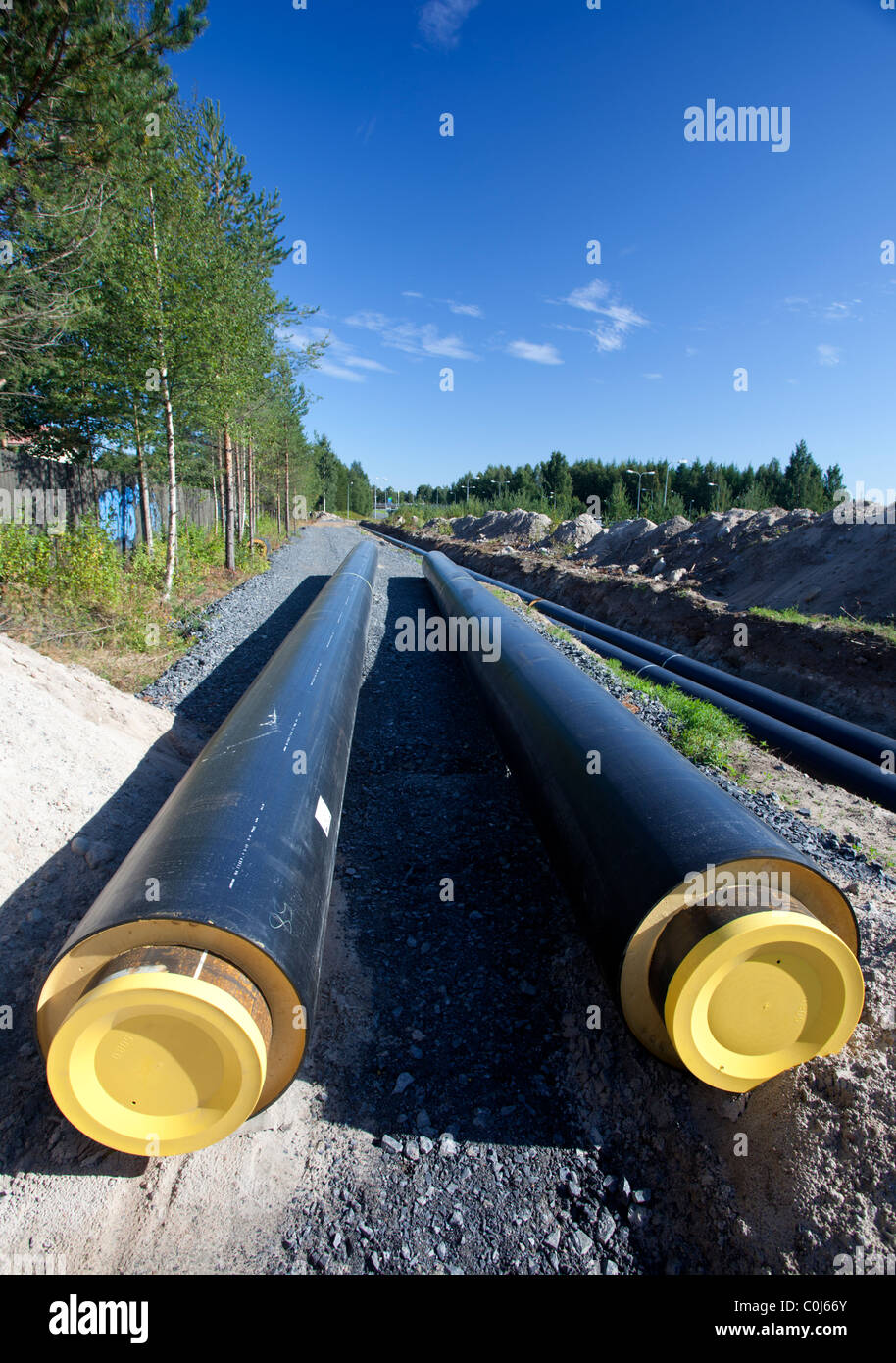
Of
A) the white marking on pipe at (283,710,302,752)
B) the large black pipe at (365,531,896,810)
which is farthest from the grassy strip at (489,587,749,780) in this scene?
the white marking on pipe at (283,710,302,752)

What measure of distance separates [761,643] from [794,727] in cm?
526

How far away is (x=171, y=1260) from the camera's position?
7.47 feet

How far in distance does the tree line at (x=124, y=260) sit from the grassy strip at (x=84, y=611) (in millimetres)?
2298

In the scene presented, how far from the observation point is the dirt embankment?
10.8 metres

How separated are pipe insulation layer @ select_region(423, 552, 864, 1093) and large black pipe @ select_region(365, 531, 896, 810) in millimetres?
4385

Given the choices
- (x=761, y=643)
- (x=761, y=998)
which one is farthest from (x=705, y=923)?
(x=761, y=643)

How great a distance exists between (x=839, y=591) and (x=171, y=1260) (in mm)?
18567

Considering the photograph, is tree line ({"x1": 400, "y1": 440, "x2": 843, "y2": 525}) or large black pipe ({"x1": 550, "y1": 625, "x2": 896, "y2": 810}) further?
tree line ({"x1": 400, "y1": 440, "x2": 843, "y2": 525})

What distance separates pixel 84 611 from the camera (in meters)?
9.19

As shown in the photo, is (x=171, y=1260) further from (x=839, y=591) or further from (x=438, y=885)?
(x=839, y=591)

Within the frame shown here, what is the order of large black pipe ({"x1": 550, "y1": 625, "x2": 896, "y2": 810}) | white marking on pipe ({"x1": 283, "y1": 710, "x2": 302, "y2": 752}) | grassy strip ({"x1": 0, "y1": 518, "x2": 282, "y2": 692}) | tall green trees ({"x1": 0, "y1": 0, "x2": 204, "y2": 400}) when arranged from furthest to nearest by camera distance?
grassy strip ({"x1": 0, "y1": 518, "x2": 282, "y2": 692}), large black pipe ({"x1": 550, "y1": 625, "x2": 896, "y2": 810}), tall green trees ({"x1": 0, "y1": 0, "x2": 204, "y2": 400}), white marking on pipe ({"x1": 283, "y1": 710, "x2": 302, "y2": 752})

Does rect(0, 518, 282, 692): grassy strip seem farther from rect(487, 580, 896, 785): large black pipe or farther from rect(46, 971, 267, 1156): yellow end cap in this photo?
rect(487, 580, 896, 785): large black pipe
